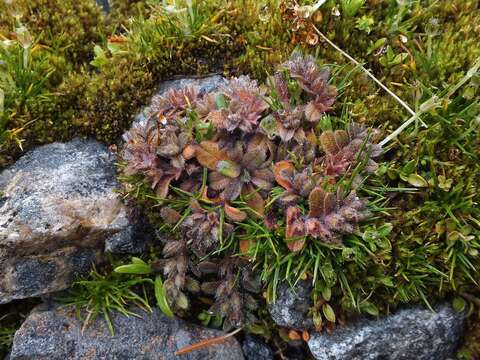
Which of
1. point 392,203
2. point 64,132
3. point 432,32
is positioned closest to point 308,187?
point 392,203

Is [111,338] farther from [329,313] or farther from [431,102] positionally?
[431,102]

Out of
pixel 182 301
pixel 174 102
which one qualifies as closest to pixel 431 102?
pixel 174 102

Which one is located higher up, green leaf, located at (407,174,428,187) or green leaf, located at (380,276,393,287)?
green leaf, located at (407,174,428,187)

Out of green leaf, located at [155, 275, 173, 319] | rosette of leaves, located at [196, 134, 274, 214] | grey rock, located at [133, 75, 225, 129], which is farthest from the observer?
grey rock, located at [133, 75, 225, 129]

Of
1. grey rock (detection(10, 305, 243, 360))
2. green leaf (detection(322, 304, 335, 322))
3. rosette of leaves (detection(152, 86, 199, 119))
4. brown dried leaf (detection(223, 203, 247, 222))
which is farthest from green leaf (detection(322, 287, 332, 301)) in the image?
rosette of leaves (detection(152, 86, 199, 119))

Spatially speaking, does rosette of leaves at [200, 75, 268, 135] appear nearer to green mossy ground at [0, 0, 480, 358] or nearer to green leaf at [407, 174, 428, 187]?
green mossy ground at [0, 0, 480, 358]

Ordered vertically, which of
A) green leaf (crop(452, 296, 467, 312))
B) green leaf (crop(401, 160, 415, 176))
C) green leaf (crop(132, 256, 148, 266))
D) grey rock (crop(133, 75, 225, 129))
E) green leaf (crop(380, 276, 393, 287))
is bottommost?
green leaf (crop(452, 296, 467, 312))
